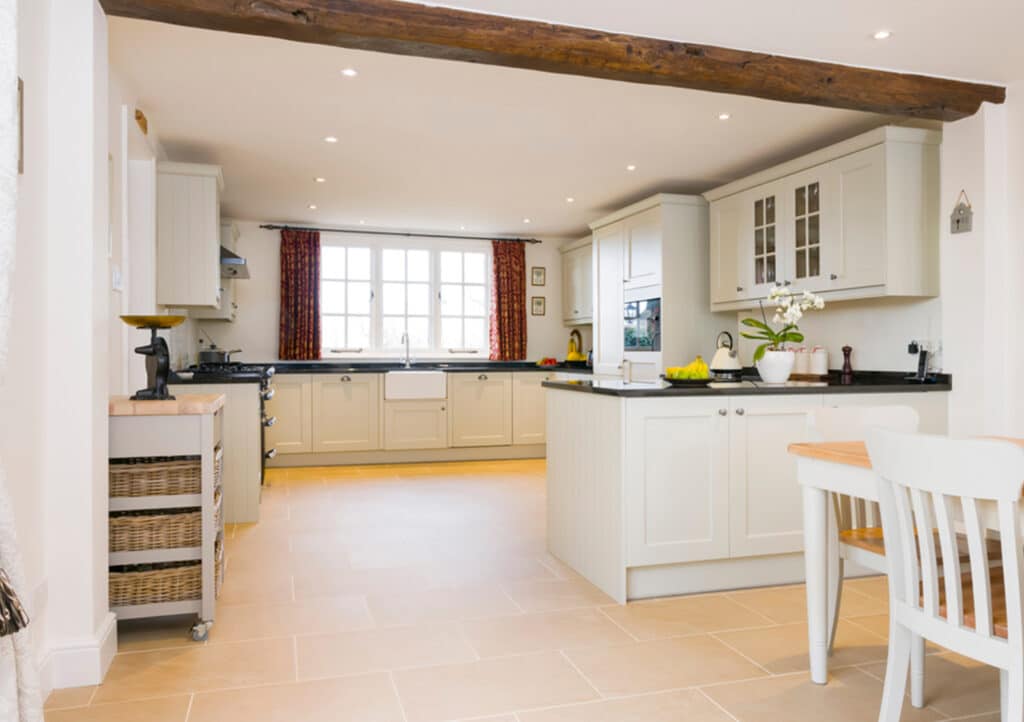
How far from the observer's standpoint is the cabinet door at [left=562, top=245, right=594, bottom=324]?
725cm

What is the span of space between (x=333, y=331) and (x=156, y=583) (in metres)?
4.88

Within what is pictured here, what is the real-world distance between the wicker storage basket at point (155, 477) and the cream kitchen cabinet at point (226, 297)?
129 inches

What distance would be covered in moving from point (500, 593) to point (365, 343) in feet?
15.3

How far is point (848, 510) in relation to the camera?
241 centimetres

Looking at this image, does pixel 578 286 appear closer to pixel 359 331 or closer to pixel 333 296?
pixel 359 331

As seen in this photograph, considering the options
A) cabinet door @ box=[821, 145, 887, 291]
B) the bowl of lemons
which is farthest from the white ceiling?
the bowl of lemons

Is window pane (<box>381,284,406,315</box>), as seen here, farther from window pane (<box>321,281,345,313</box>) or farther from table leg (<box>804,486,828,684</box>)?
table leg (<box>804,486,828,684</box>)

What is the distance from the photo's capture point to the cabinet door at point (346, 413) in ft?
21.1

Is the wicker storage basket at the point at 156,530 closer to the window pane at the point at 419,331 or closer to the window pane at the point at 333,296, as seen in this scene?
the window pane at the point at 333,296

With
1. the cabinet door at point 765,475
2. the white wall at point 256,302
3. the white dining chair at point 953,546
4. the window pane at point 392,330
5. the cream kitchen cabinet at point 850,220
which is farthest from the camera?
the window pane at point 392,330

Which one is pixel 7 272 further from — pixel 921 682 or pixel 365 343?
pixel 365 343

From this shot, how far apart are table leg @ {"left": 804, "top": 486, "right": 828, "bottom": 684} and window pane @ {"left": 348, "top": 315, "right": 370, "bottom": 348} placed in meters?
5.69

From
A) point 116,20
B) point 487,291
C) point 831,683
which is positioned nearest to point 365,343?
point 487,291

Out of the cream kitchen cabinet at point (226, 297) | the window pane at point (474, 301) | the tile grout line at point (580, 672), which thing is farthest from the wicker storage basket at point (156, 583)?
the window pane at point (474, 301)
